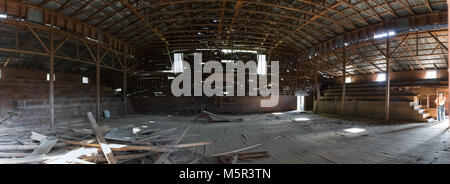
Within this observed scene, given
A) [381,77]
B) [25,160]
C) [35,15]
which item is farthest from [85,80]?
[381,77]

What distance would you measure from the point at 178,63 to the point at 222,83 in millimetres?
5819

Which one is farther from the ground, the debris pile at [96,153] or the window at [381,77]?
the window at [381,77]

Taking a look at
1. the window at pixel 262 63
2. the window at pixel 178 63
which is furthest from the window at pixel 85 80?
the window at pixel 262 63

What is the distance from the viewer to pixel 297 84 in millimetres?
22391

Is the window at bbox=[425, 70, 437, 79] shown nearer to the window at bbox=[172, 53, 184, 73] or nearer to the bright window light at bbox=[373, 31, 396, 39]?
the bright window light at bbox=[373, 31, 396, 39]

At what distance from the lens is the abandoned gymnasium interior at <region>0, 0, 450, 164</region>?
624cm

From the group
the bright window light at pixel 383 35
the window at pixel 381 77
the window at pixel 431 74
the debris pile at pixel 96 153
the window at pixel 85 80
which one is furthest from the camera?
the window at pixel 381 77

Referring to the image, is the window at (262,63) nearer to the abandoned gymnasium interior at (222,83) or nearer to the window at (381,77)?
the abandoned gymnasium interior at (222,83)

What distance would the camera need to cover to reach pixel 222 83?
1973 centimetres

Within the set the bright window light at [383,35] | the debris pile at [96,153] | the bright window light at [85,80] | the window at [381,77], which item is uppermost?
the bright window light at [383,35]

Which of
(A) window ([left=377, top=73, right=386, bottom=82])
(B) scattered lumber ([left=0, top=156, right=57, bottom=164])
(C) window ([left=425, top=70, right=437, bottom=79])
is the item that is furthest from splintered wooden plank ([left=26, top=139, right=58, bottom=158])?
(C) window ([left=425, top=70, right=437, bottom=79])

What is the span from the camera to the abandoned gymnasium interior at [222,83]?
624cm

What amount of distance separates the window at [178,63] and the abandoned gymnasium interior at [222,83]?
0.42ft

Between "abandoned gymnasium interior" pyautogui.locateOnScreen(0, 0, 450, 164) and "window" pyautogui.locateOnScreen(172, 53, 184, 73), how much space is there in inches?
5.0
